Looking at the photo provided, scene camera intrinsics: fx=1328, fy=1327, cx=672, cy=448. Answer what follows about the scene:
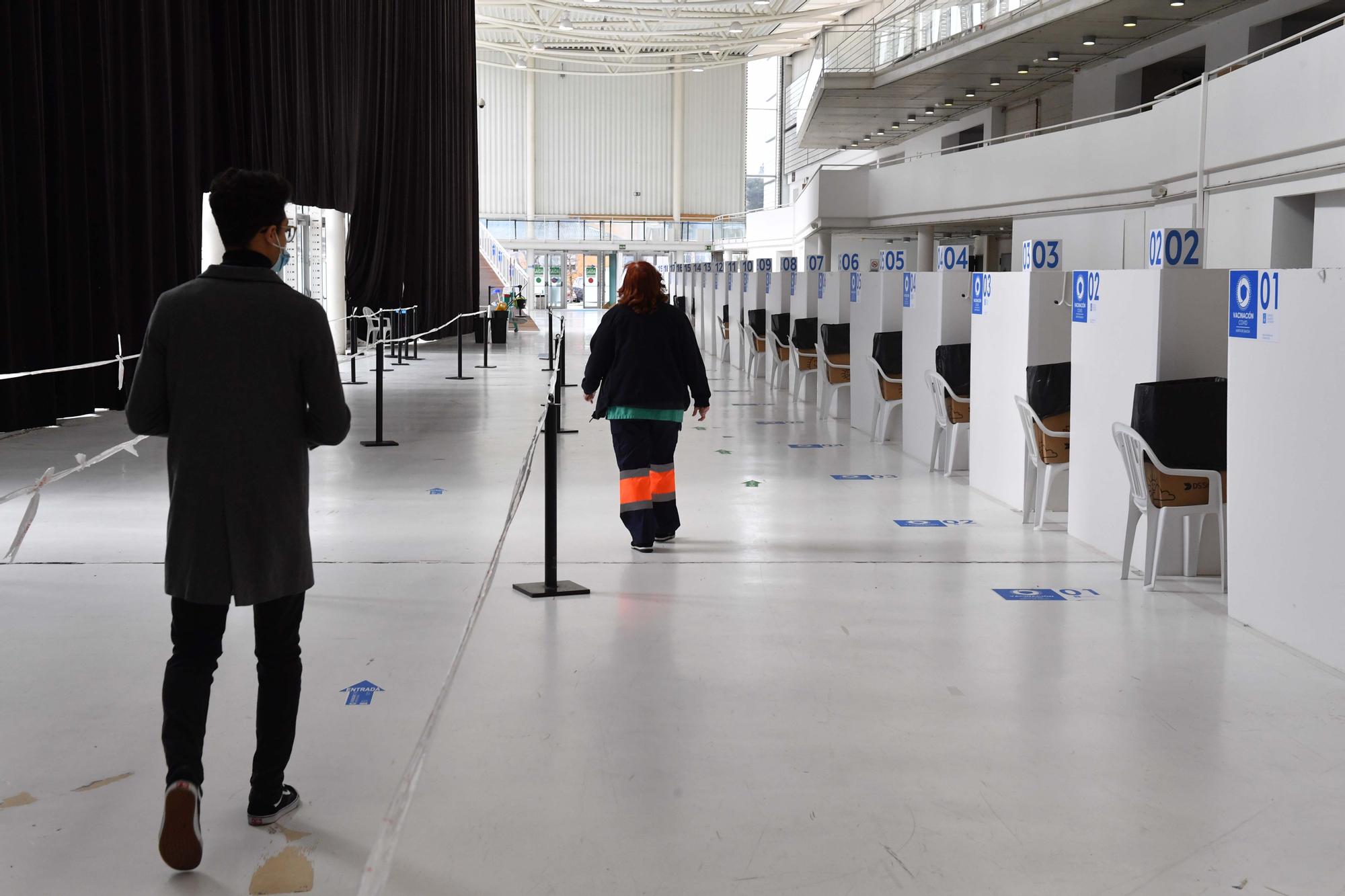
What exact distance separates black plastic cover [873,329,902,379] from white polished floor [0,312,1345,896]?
4212 mm

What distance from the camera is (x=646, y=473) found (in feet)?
21.1

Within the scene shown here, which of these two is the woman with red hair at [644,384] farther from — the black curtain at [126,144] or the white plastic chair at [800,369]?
the white plastic chair at [800,369]

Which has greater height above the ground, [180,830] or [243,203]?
[243,203]

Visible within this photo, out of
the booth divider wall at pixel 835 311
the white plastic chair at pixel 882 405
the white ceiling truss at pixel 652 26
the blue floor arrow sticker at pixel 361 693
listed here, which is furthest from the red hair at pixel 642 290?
the white ceiling truss at pixel 652 26

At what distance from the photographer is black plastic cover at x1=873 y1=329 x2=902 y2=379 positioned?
11047 millimetres

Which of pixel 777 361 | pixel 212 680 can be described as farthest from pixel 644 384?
pixel 777 361

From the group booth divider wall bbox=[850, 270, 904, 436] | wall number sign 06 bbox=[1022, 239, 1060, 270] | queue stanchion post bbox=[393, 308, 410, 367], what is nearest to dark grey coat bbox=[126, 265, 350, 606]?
wall number sign 06 bbox=[1022, 239, 1060, 270]

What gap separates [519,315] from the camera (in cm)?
3900

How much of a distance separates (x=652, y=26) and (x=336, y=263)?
26891 mm

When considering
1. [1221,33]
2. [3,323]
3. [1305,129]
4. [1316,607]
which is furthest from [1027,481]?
[1221,33]

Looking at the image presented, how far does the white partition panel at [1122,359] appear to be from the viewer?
596cm

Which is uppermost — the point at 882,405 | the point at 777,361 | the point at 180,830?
the point at 777,361

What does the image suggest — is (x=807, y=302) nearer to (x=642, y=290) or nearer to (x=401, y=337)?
(x=401, y=337)

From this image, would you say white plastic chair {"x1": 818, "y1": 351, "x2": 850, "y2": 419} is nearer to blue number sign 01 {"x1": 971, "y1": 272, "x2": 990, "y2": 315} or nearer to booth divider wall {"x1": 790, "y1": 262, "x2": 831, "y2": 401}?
booth divider wall {"x1": 790, "y1": 262, "x2": 831, "y2": 401}
